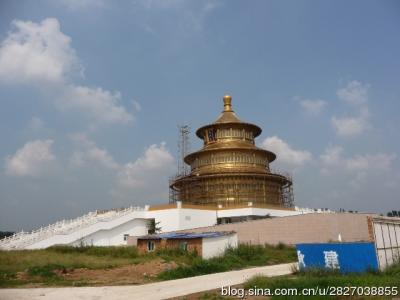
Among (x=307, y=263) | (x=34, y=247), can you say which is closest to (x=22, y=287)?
(x=307, y=263)

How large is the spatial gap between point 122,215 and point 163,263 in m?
16.9

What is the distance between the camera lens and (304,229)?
30.4 meters

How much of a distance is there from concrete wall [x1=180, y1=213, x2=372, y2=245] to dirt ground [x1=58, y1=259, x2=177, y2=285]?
1193 cm

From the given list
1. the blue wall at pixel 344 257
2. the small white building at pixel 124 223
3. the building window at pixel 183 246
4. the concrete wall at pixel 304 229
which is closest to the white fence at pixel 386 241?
the blue wall at pixel 344 257

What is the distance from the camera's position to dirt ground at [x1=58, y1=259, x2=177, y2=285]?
17219 mm

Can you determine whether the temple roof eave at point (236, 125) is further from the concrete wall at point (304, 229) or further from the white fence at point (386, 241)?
the white fence at point (386, 241)

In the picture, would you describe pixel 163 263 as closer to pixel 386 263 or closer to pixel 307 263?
pixel 307 263

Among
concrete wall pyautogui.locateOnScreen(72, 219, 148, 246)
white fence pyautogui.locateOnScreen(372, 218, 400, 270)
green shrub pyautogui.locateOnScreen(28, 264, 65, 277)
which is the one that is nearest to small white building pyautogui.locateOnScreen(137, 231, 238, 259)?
green shrub pyautogui.locateOnScreen(28, 264, 65, 277)

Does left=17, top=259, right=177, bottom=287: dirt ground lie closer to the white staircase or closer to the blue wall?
the blue wall

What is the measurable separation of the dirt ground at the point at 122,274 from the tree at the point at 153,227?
53.7 feet

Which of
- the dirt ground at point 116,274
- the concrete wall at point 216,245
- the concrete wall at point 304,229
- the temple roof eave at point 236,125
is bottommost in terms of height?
the dirt ground at point 116,274

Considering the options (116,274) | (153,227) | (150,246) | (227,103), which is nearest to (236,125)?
(227,103)

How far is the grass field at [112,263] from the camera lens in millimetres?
17969

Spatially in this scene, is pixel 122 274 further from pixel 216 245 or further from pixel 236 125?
pixel 236 125
